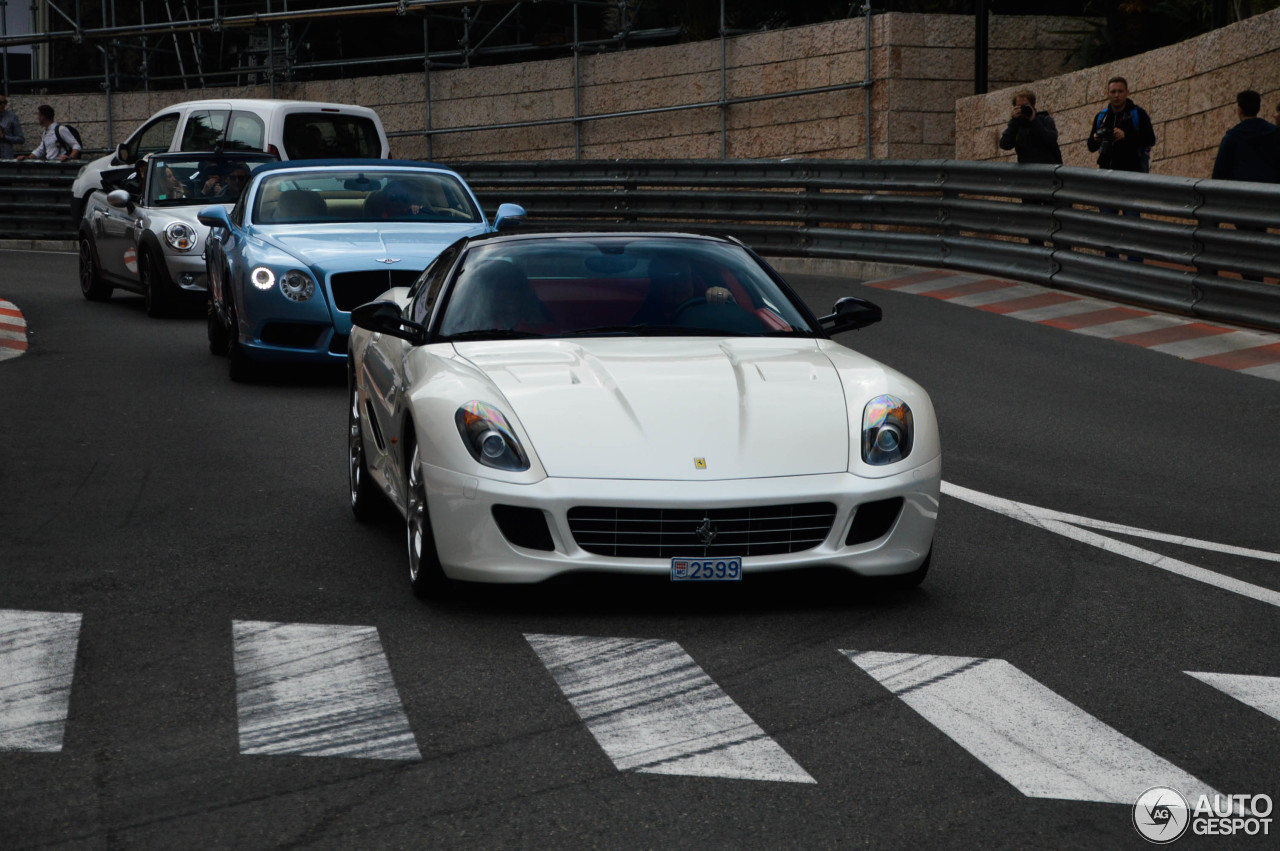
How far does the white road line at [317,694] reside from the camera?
4.76m

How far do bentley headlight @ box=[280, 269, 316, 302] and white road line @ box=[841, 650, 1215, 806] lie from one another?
7385 mm

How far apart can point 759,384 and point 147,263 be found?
11.8 metres

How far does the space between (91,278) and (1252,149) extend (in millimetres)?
11232

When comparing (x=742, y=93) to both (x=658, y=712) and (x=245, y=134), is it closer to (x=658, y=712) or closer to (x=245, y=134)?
(x=245, y=134)

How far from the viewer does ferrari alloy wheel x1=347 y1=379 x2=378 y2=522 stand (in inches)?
310

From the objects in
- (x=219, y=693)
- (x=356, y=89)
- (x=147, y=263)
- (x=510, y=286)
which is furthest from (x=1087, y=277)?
(x=356, y=89)

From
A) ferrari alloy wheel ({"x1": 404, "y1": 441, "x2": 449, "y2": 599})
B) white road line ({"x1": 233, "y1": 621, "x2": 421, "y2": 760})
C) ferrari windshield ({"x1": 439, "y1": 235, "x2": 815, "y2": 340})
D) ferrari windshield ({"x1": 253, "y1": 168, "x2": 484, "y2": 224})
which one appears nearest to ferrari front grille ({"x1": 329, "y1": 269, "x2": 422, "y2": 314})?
ferrari windshield ({"x1": 253, "y1": 168, "x2": 484, "y2": 224})

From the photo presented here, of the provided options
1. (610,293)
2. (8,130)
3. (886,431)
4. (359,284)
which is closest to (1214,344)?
(359,284)

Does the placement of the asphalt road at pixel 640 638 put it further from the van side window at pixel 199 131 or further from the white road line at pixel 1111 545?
the van side window at pixel 199 131

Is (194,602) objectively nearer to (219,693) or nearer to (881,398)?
(219,693)

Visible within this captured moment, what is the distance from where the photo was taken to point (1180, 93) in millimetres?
19562

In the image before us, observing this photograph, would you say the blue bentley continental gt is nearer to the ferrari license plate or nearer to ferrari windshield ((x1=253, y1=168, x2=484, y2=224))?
ferrari windshield ((x1=253, y1=168, x2=484, y2=224))

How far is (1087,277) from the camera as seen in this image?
16.3 metres

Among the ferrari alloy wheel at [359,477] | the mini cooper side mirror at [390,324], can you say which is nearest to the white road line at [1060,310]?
the ferrari alloy wheel at [359,477]
